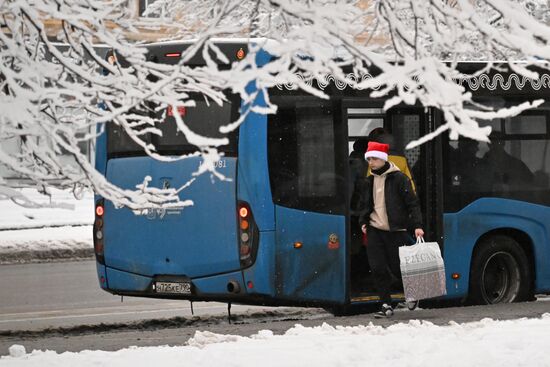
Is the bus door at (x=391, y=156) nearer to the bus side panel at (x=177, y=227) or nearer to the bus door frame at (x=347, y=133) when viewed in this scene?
the bus door frame at (x=347, y=133)

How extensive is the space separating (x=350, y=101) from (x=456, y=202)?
158 centimetres

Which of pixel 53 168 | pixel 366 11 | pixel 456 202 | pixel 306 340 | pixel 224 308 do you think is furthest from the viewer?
pixel 224 308

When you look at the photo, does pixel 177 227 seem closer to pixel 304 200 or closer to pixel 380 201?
pixel 304 200

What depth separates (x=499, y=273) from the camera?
1480 centimetres

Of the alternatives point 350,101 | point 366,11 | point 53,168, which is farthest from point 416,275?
point 53,168

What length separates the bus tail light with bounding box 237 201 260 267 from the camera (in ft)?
42.2

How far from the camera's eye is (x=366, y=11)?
8227 millimetres

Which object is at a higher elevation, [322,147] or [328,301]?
[322,147]

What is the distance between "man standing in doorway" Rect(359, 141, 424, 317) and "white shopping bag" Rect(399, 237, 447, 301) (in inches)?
9.4

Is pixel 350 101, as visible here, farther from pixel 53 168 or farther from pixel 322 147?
pixel 53 168

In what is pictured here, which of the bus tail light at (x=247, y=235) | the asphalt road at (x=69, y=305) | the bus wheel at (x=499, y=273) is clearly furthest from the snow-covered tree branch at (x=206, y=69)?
the bus wheel at (x=499, y=273)

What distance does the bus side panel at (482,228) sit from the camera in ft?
46.2

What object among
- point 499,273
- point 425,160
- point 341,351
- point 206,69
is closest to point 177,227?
point 425,160

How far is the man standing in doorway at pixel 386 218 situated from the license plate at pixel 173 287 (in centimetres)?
172
